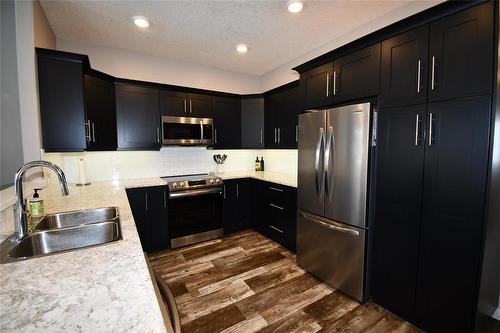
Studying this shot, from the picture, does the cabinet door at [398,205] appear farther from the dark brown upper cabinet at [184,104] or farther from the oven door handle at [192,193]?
the dark brown upper cabinet at [184,104]

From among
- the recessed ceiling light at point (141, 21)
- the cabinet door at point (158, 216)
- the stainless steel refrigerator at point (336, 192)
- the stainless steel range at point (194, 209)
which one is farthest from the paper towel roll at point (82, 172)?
the stainless steel refrigerator at point (336, 192)

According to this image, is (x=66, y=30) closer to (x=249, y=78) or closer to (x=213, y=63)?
(x=213, y=63)

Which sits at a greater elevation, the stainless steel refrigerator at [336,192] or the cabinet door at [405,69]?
the cabinet door at [405,69]

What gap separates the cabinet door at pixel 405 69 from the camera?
61.9 inches

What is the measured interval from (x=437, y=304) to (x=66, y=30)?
14.2 ft

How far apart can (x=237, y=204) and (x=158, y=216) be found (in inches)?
45.8

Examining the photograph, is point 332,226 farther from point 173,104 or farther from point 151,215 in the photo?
point 173,104

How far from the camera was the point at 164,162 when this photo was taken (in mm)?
3477

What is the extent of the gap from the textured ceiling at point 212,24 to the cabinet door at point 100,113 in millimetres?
572

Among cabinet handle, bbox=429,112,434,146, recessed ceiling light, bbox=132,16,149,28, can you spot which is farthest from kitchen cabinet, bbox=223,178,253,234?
cabinet handle, bbox=429,112,434,146

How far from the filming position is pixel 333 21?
2.35 metres

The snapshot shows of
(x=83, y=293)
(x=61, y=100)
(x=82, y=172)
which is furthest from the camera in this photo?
(x=82, y=172)

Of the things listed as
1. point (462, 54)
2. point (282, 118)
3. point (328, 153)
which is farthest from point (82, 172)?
point (462, 54)

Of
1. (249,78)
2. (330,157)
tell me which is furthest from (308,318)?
(249,78)
